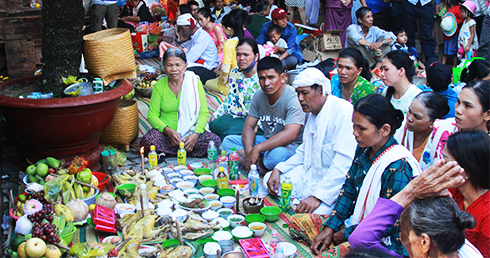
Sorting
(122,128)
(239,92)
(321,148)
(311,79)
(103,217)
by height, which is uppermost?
(311,79)

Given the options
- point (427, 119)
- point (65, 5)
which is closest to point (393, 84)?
point (427, 119)

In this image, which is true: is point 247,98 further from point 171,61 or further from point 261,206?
point 261,206

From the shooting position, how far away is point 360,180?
274 centimetres

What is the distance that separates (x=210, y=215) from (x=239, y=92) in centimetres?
191

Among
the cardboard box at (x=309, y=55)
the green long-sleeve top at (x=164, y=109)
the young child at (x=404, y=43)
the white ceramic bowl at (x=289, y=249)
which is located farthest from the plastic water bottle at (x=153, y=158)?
the young child at (x=404, y=43)

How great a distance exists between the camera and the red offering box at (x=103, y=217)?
10.2 ft

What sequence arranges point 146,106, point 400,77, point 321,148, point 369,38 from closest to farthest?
point 321,148
point 400,77
point 146,106
point 369,38

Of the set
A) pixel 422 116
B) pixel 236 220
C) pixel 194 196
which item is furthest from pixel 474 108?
pixel 194 196

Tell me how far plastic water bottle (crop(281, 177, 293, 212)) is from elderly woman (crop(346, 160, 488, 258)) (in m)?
1.37

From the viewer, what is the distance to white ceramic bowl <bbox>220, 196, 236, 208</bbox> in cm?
358

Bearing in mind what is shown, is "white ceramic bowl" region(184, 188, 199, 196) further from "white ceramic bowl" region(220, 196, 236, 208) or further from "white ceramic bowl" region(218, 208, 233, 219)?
"white ceramic bowl" region(218, 208, 233, 219)

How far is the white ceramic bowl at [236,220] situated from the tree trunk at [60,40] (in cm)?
226

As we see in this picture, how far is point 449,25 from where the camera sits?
729 cm

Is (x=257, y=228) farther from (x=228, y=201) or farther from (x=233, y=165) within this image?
(x=233, y=165)
